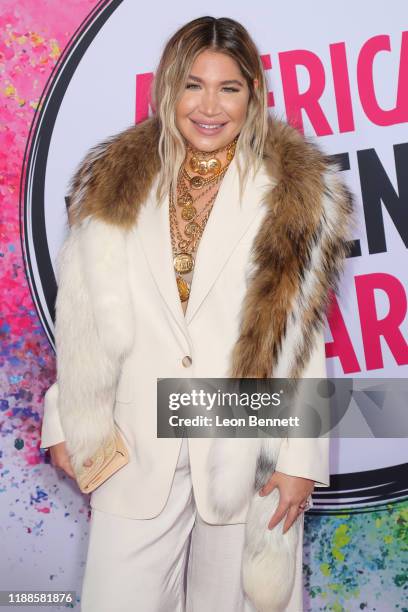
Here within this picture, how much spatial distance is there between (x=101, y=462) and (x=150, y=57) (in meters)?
1.27

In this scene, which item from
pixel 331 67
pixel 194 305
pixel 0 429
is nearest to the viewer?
pixel 194 305

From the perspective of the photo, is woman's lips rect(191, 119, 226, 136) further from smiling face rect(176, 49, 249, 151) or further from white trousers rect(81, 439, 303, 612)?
white trousers rect(81, 439, 303, 612)

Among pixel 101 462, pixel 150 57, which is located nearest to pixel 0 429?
pixel 101 462

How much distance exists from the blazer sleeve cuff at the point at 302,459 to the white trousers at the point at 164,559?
0.64 feet

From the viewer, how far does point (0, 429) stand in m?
2.69

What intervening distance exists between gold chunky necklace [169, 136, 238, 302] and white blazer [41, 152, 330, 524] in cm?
5

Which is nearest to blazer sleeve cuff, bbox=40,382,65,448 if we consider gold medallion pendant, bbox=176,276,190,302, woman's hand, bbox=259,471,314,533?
gold medallion pendant, bbox=176,276,190,302

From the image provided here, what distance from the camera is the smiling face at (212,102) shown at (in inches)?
76.5

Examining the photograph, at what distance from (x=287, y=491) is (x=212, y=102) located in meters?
0.93

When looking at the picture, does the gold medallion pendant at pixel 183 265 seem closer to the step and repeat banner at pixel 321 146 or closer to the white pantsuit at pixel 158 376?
the white pantsuit at pixel 158 376

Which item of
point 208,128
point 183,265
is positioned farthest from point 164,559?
point 208,128

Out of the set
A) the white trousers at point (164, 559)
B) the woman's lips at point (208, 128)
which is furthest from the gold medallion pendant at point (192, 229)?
the white trousers at point (164, 559)

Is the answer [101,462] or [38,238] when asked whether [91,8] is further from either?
[101,462]

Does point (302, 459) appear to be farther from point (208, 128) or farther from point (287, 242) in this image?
point (208, 128)
